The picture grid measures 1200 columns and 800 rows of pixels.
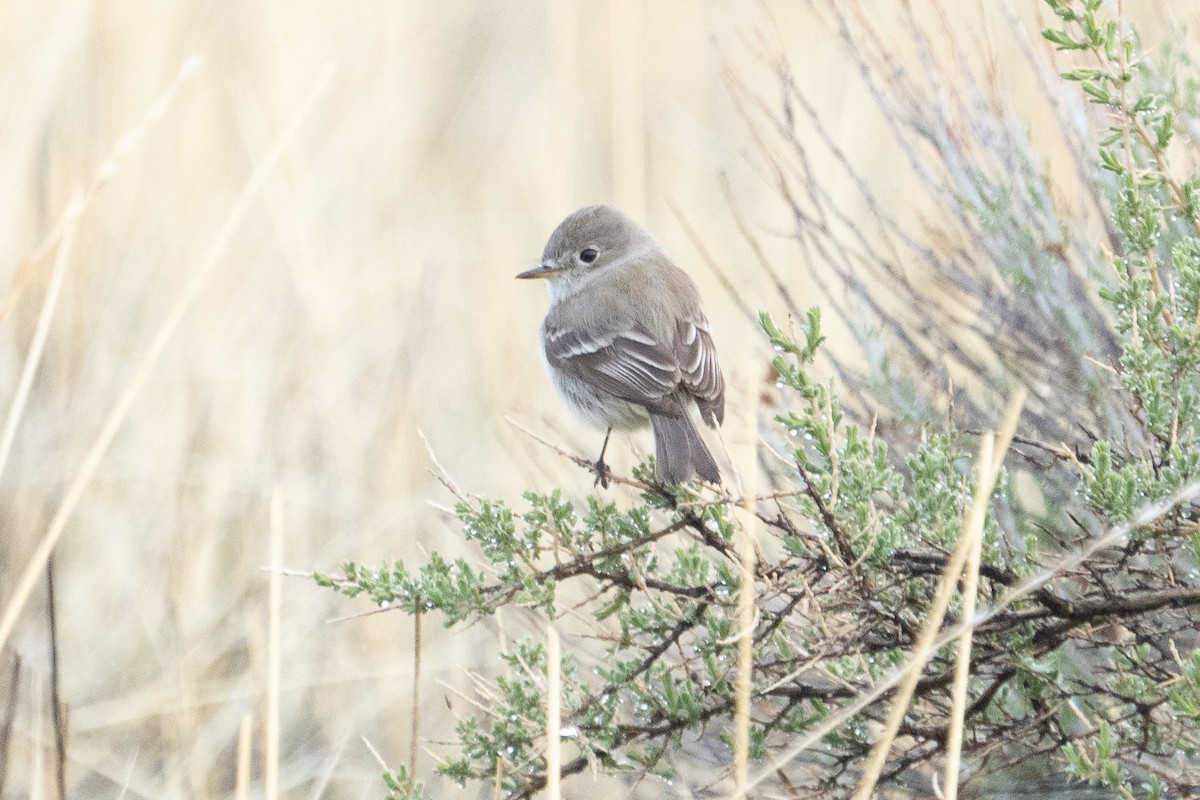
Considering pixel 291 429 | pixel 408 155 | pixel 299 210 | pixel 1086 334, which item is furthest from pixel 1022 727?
pixel 408 155

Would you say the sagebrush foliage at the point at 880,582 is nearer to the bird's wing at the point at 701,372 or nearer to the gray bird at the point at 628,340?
the gray bird at the point at 628,340

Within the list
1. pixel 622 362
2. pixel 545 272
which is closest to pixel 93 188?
pixel 622 362

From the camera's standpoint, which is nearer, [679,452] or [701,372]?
[679,452]

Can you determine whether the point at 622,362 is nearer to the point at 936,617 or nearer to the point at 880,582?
the point at 880,582

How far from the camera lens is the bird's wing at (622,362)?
360 cm

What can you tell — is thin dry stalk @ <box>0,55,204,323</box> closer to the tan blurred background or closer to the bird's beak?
the tan blurred background

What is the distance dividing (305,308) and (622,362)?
6.75 feet

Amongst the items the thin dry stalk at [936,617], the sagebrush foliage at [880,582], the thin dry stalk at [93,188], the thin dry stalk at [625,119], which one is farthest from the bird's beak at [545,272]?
the thin dry stalk at [936,617]

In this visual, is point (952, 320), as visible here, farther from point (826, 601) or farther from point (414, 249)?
point (414, 249)

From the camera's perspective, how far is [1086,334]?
348cm

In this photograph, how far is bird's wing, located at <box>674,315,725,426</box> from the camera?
3627mm

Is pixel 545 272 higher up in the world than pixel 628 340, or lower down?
higher up

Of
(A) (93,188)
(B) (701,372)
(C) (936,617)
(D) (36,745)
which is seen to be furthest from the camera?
(B) (701,372)

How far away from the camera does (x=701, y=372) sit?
12.1 feet
